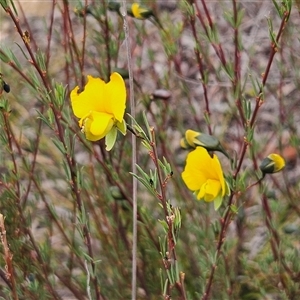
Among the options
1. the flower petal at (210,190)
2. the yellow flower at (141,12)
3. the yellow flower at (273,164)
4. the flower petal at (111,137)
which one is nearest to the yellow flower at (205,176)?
the flower petal at (210,190)

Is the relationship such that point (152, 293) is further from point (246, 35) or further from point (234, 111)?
point (246, 35)

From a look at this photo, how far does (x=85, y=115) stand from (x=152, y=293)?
98 centimetres

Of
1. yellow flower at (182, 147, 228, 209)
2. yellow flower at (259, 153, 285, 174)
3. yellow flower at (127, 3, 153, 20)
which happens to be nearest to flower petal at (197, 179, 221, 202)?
yellow flower at (182, 147, 228, 209)

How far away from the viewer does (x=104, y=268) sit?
7.68 feet

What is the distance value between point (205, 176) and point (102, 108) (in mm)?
353

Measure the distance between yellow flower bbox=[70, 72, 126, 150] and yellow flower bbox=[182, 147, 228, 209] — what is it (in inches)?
11.7

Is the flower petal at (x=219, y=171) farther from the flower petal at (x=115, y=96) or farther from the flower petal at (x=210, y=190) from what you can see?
the flower petal at (x=115, y=96)

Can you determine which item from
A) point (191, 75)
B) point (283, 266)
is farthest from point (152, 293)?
point (191, 75)

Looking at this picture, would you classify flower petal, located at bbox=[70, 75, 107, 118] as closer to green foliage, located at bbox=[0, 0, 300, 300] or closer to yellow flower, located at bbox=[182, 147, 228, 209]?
green foliage, located at bbox=[0, 0, 300, 300]

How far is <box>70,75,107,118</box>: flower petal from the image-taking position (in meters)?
1.37

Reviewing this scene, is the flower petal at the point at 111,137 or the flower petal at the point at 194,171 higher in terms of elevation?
the flower petal at the point at 194,171

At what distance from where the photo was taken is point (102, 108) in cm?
136

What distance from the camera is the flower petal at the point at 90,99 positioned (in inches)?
53.9

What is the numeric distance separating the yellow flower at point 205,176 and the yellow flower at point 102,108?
0.30m
